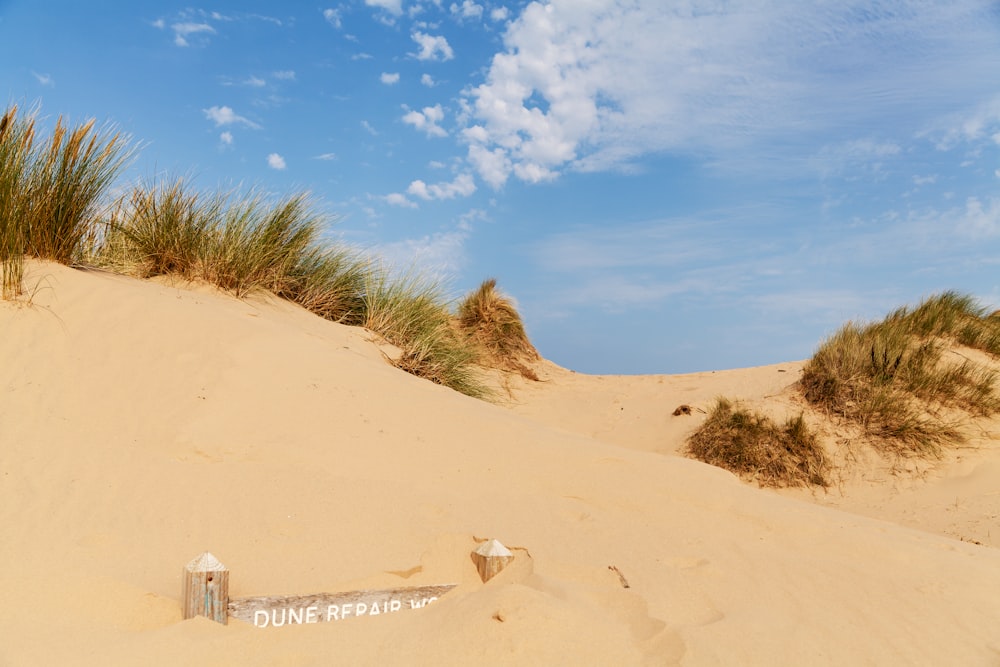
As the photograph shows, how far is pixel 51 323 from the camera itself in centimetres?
526

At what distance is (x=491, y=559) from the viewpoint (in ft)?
10.8

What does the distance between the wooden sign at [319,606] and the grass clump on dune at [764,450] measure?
6.02 meters

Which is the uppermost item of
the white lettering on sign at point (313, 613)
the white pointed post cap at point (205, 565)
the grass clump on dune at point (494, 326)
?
the grass clump on dune at point (494, 326)

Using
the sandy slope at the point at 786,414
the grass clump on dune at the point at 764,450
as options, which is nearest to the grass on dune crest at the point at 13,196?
the sandy slope at the point at 786,414

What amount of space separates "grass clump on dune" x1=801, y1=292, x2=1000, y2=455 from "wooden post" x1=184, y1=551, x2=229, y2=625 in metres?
7.79

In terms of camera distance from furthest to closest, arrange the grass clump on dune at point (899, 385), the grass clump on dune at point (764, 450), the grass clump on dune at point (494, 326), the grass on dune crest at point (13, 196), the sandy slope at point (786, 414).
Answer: the grass clump on dune at point (494, 326)
the grass clump on dune at point (899, 385)
the grass clump on dune at point (764, 450)
the sandy slope at point (786, 414)
the grass on dune crest at point (13, 196)

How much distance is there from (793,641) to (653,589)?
649 mm

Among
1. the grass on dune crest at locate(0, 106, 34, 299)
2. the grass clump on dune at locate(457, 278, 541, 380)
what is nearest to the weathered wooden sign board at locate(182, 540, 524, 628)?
the grass on dune crest at locate(0, 106, 34, 299)

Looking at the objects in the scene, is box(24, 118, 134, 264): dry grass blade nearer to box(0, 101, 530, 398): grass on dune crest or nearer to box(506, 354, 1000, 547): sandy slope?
box(0, 101, 530, 398): grass on dune crest

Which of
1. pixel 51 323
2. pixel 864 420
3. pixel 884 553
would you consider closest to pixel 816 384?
pixel 864 420

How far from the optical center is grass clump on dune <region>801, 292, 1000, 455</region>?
8.47 m

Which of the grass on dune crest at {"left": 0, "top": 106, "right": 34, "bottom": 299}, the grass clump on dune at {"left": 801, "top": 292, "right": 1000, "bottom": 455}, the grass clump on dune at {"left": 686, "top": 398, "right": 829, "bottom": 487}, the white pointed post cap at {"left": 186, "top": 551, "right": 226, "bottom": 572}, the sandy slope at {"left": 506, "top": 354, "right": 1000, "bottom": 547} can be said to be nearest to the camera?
the white pointed post cap at {"left": 186, "top": 551, "right": 226, "bottom": 572}

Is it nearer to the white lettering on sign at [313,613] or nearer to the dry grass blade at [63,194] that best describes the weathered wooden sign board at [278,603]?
the white lettering on sign at [313,613]

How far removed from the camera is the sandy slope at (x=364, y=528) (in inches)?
113
